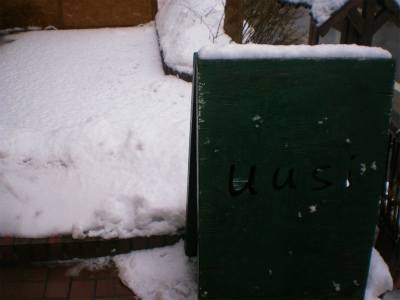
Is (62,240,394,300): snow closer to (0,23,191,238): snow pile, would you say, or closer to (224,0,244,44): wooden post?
(0,23,191,238): snow pile

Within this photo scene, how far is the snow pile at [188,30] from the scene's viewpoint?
473 cm

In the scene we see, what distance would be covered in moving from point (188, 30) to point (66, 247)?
3872 millimetres

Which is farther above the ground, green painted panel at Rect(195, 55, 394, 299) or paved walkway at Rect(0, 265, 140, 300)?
green painted panel at Rect(195, 55, 394, 299)

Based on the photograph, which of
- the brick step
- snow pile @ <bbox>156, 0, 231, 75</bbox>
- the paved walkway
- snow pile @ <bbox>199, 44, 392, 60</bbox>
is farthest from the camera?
snow pile @ <bbox>156, 0, 231, 75</bbox>

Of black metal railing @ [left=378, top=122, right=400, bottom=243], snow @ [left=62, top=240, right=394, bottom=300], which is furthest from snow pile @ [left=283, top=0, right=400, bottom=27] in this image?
snow @ [left=62, top=240, right=394, bottom=300]

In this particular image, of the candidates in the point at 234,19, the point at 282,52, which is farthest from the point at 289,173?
the point at 234,19

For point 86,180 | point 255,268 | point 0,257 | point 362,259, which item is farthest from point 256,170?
point 0,257

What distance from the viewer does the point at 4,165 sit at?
2701mm

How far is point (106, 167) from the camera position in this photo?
274 cm

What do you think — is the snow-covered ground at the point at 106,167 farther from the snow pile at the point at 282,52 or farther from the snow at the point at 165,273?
the snow pile at the point at 282,52

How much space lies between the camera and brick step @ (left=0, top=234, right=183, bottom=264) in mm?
2275

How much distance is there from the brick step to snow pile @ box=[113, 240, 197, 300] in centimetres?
6

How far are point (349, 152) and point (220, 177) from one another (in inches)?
24.6

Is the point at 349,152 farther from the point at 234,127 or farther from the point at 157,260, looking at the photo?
the point at 157,260
